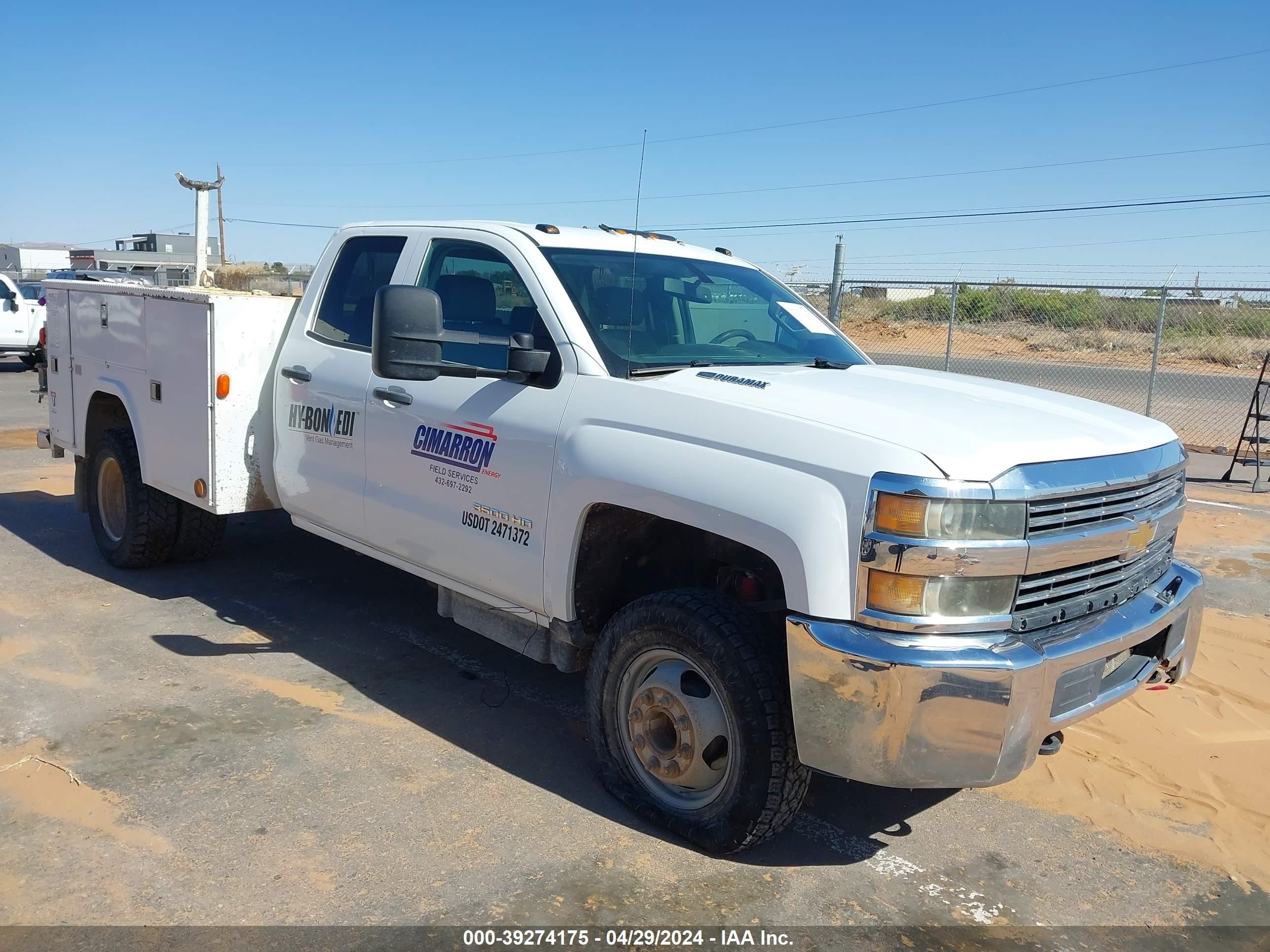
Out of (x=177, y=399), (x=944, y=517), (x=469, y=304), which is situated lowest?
Answer: (x=177, y=399)

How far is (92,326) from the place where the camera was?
639 centimetres

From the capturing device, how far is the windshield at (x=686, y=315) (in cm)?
402

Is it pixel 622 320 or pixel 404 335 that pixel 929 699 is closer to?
pixel 622 320

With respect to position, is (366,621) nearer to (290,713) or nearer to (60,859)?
(290,713)

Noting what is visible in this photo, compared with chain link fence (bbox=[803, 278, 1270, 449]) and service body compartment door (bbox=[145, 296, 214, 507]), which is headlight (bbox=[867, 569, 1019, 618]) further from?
chain link fence (bbox=[803, 278, 1270, 449])

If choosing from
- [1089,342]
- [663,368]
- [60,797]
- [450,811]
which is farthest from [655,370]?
[1089,342]

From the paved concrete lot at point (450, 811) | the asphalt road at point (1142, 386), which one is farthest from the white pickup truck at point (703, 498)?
the asphalt road at point (1142, 386)

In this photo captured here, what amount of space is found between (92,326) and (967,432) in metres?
5.45

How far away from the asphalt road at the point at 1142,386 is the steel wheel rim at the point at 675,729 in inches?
467

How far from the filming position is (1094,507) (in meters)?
3.22

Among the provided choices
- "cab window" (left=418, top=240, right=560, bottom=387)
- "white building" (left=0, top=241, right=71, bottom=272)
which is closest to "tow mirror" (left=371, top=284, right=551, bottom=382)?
"cab window" (left=418, top=240, right=560, bottom=387)

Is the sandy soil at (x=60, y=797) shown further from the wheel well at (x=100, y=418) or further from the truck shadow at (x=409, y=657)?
the wheel well at (x=100, y=418)

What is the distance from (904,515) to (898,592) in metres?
0.22

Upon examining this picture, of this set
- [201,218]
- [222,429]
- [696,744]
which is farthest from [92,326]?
[696,744]
